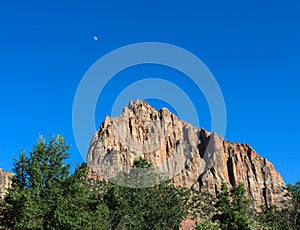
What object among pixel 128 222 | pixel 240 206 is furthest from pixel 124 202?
pixel 240 206

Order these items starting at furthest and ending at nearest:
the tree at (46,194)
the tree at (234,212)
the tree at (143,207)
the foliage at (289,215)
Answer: the tree at (234,212)
the foliage at (289,215)
the tree at (143,207)
the tree at (46,194)

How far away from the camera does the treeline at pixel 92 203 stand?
31625 mm

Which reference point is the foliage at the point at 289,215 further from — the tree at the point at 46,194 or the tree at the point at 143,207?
the tree at the point at 46,194

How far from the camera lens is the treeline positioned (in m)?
31.6

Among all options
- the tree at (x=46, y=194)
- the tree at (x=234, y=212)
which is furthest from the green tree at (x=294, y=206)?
the tree at (x=46, y=194)

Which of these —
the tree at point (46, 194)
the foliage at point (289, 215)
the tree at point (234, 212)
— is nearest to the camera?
the tree at point (46, 194)

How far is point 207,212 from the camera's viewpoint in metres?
115

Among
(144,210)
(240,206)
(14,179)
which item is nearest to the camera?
(14,179)

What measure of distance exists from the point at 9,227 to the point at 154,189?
165ft

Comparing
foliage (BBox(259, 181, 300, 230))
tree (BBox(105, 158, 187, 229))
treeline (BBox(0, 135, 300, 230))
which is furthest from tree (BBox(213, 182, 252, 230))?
tree (BBox(105, 158, 187, 229))

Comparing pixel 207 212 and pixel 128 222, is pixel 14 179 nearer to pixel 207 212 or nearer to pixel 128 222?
pixel 128 222

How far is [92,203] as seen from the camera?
61.2 meters

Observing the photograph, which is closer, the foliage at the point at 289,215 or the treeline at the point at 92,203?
the treeline at the point at 92,203

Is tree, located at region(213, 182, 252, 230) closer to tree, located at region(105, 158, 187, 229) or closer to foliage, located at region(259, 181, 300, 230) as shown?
foliage, located at region(259, 181, 300, 230)
